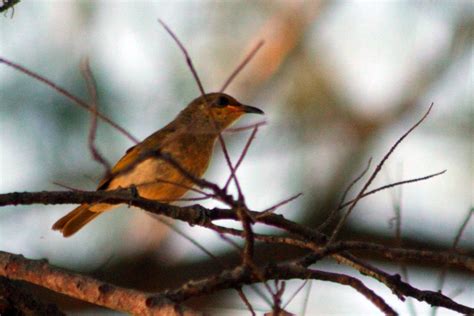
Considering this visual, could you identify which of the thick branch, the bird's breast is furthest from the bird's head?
the thick branch

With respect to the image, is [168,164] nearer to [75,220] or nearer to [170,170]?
[170,170]

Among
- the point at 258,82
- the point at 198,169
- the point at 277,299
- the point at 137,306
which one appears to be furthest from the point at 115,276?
the point at 277,299

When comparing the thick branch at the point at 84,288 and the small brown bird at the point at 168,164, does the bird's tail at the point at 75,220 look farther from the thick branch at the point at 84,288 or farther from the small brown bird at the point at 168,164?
the thick branch at the point at 84,288

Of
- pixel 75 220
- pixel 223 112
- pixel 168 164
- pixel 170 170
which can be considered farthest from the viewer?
pixel 223 112

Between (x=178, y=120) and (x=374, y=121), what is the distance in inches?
106

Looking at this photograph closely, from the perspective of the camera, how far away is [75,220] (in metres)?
7.31

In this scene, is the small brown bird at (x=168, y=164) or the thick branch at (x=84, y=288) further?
the small brown bird at (x=168, y=164)

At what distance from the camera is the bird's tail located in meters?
7.26

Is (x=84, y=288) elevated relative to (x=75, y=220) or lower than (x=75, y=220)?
lower

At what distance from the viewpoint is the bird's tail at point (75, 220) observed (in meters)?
7.26

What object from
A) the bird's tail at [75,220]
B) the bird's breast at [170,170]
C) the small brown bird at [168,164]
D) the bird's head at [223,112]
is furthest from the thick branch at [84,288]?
the bird's head at [223,112]

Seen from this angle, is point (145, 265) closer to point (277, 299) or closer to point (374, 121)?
point (374, 121)

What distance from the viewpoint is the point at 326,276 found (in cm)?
353

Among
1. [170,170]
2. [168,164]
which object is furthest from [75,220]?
[168,164]
